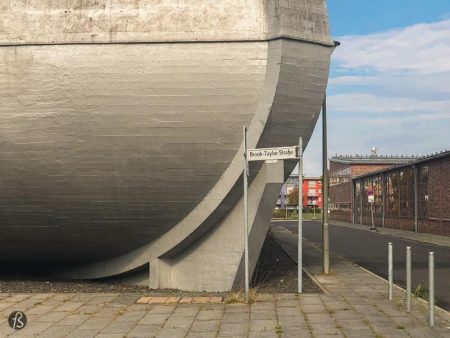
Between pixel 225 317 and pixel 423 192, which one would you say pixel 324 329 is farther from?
pixel 423 192

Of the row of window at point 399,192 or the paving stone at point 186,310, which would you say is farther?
the row of window at point 399,192

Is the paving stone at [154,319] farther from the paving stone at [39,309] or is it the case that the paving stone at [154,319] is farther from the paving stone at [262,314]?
the paving stone at [39,309]

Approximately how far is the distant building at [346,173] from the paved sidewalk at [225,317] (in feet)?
164

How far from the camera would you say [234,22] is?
30.8 ft

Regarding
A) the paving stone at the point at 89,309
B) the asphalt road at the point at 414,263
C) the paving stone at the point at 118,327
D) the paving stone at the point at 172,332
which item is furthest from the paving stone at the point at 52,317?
the asphalt road at the point at 414,263

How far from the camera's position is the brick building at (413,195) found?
98.5 feet

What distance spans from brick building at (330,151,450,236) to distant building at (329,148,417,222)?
321 inches

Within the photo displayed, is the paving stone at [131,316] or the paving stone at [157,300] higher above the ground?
the paving stone at [157,300]

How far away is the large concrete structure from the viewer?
9.30 m

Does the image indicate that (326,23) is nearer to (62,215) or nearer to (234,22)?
(234,22)

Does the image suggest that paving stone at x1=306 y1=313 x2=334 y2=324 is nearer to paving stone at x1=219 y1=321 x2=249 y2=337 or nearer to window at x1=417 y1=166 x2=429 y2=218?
paving stone at x1=219 y1=321 x2=249 y2=337

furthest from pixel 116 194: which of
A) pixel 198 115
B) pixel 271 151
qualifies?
pixel 271 151

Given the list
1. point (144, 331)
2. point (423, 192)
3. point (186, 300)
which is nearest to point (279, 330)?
point (144, 331)

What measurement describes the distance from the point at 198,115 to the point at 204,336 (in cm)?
396
